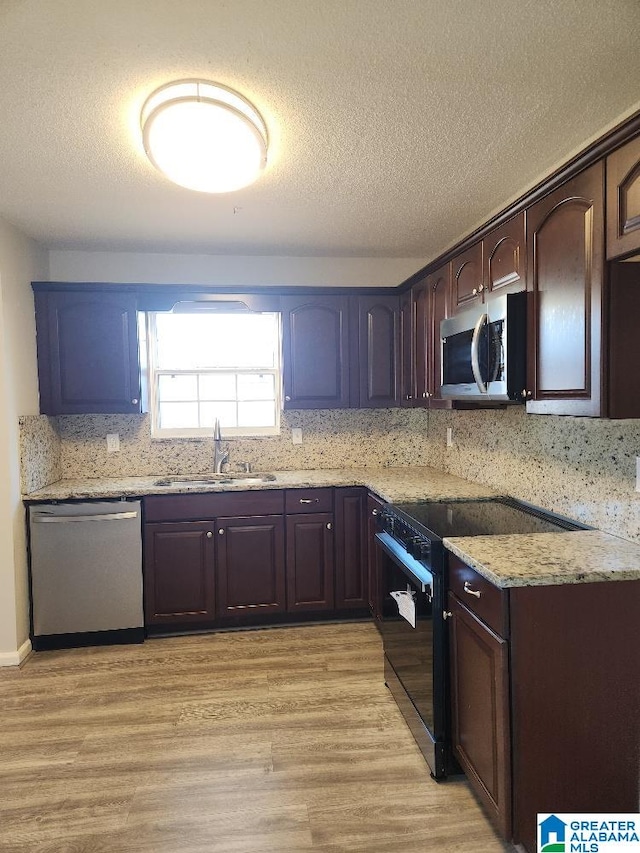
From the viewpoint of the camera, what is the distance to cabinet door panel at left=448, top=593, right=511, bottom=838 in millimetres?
1477

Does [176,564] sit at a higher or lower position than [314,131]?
lower

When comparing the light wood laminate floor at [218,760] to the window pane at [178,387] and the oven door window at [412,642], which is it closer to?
the oven door window at [412,642]

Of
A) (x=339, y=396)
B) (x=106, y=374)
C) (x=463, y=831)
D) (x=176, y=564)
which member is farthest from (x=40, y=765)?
(x=339, y=396)

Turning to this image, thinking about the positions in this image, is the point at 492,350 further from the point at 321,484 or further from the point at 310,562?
the point at 310,562

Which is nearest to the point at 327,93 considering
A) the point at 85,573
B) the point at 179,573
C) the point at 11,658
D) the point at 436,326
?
the point at 436,326

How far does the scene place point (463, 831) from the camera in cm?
164

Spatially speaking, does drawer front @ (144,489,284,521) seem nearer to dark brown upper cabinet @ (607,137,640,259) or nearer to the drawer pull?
the drawer pull

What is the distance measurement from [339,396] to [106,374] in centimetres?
159

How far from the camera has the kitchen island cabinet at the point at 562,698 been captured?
146 centimetres

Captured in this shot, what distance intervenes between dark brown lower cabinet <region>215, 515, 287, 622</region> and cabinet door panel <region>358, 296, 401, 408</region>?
1.13 meters

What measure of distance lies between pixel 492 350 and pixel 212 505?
1951 mm

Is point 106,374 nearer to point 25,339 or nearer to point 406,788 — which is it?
point 25,339
